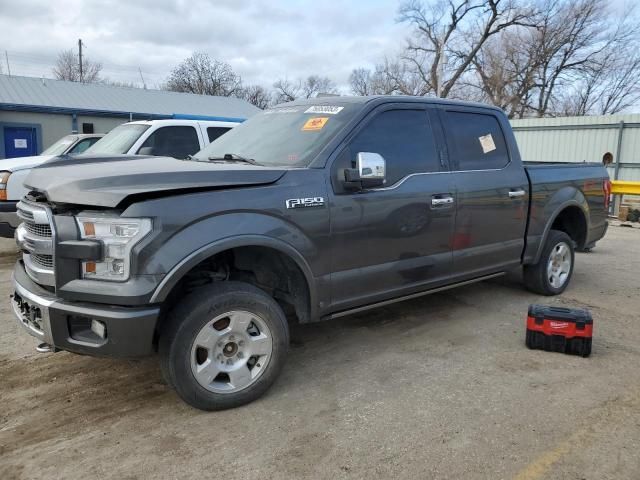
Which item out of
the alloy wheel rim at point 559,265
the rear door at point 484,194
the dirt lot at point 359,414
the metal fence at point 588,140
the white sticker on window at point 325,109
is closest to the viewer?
the dirt lot at point 359,414

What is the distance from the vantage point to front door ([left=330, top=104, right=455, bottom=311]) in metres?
3.73

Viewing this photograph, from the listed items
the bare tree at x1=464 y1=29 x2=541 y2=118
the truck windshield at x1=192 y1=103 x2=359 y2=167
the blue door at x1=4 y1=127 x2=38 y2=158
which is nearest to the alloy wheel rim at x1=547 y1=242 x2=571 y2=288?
the truck windshield at x1=192 y1=103 x2=359 y2=167

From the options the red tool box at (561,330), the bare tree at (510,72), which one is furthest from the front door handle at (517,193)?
the bare tree at (510,72)

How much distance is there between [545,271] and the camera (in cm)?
570

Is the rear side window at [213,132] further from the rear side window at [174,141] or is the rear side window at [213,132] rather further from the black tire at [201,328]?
the black tire at [201,328]

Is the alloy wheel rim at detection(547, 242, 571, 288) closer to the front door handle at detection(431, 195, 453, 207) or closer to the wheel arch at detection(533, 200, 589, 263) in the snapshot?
the wheel arch at detection(533, 200, 589, 263)

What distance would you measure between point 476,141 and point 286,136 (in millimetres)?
1901

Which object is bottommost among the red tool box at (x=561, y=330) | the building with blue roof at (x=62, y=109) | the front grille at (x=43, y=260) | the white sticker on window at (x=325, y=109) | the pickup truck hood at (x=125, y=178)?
the red tool box at (x=561, y=330)

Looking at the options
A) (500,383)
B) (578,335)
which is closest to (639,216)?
(578,335)

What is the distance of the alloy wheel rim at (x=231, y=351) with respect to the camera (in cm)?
313

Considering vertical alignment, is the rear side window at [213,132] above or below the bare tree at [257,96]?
below

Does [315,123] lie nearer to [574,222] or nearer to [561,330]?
[561,330]

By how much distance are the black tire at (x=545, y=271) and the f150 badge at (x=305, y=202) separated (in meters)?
3.19

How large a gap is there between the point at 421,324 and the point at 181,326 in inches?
102
